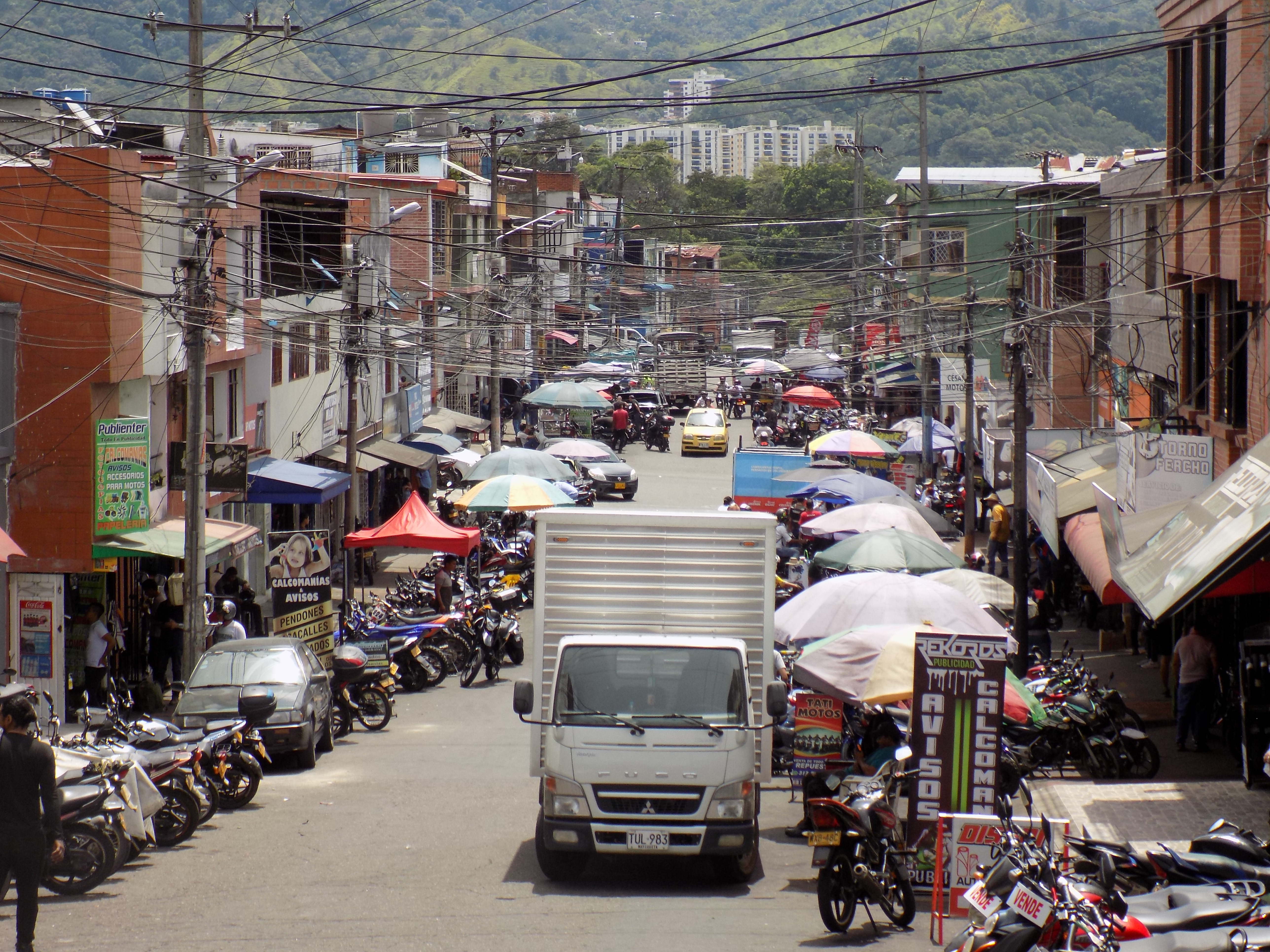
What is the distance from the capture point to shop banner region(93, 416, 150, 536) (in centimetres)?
1819

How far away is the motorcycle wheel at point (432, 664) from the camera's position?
2105 cm

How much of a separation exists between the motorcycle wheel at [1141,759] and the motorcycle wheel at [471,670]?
10179 mm

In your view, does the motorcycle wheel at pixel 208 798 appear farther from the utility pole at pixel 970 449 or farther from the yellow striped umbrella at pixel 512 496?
the utility pole at pixel 970 449

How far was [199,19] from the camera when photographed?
17188 mm

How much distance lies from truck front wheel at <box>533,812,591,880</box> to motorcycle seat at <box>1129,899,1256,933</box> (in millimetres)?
4613

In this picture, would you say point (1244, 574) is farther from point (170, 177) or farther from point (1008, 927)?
point (170, 177)

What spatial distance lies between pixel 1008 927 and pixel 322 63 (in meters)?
94.8

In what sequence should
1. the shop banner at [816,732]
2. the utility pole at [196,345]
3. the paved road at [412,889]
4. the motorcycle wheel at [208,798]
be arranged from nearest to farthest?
the paved road at [412,889] → the motorcycle wheel at [208,798] → the shop banner at [816,732] → the utility pole at [196,345]

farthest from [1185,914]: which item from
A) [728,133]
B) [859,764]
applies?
[728,133]

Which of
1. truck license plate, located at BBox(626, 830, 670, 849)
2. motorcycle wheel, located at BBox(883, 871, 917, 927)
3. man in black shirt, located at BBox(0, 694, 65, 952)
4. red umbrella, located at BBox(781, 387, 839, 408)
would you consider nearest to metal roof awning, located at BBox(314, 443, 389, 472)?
red umbrella, located at BBox(781, 387, 839, 408)

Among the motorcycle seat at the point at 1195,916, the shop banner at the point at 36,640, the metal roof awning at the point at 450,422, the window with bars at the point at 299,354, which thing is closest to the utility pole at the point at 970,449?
the window with bars at the point at 299,354

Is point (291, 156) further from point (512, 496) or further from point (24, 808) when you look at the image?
point (24, 808)

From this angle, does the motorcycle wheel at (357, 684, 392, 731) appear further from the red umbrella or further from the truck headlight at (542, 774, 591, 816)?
the red umbrella

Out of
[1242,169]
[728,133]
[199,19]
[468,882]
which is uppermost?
[728,133]
